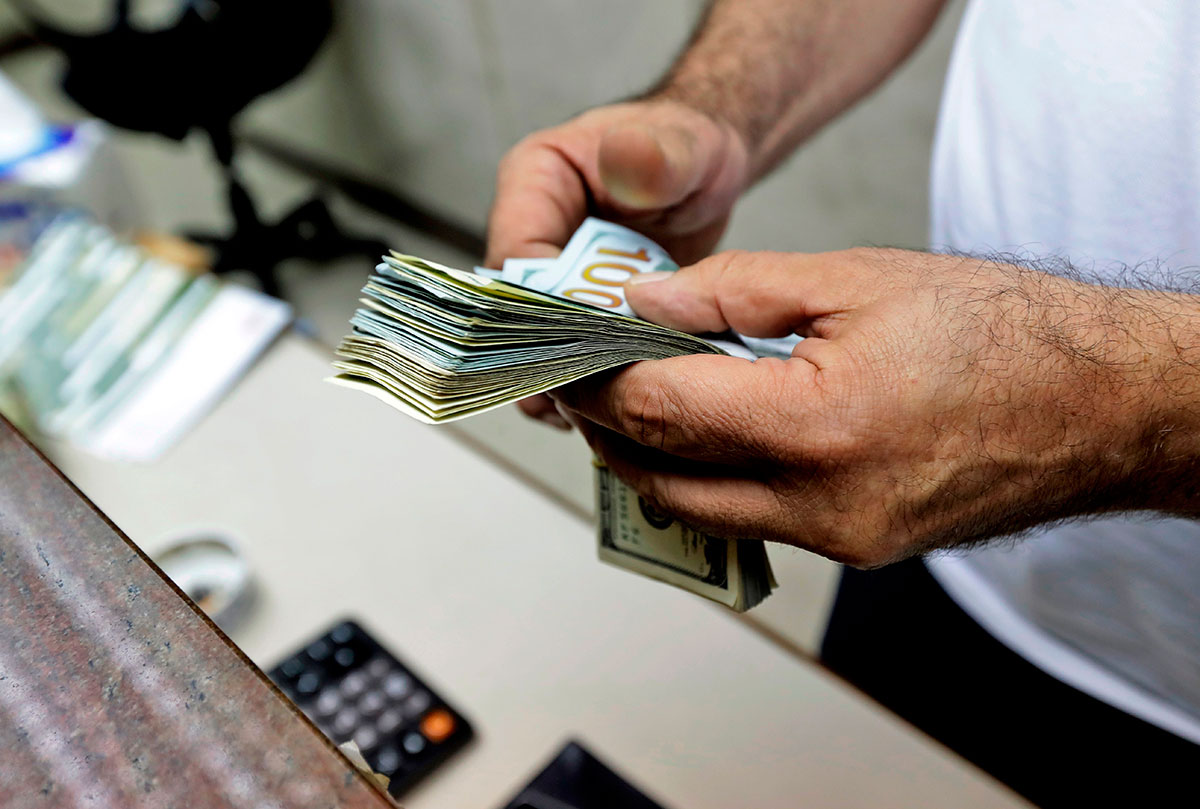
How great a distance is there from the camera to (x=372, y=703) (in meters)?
0.81

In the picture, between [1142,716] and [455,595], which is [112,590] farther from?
[1142,716]

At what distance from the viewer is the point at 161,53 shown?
2.22m

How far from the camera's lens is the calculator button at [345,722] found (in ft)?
2.57

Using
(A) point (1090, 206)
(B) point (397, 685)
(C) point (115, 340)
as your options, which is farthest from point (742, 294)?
(C) point (115, 340)

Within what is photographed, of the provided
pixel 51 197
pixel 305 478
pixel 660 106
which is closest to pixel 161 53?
pixel 51 197

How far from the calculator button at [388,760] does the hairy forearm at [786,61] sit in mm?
653

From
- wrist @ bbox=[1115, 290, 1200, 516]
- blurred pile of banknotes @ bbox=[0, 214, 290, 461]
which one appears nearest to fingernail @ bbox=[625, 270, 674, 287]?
wrist @ bbox=[1115, 290, 1200, 516]

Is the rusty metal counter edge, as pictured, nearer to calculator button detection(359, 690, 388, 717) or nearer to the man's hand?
the man's hand

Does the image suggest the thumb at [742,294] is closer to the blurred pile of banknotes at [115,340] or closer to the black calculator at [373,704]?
the black calculator at [373,704]

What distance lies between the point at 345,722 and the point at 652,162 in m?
0.55

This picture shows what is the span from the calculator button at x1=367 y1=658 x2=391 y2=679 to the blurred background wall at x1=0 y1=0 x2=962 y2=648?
0.28m

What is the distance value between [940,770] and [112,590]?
25.7 inches

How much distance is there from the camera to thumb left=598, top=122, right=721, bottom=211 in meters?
0.76

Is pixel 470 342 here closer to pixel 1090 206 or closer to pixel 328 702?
pixel 328 702
